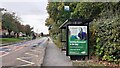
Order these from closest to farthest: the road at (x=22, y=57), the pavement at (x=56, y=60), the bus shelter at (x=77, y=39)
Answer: the pavement at (x=56, y=60)
the road at (x=22, y=57)
the bus shelter at (x=77, y=39)

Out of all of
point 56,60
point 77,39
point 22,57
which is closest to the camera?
point 77,39

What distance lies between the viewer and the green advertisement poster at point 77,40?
15273 mm

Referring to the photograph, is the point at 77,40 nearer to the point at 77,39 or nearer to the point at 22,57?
the point at 77,39

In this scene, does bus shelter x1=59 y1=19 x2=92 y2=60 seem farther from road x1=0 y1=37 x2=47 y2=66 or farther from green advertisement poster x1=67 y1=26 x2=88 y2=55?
road x1=0 y1=37 x2=47 y2=66

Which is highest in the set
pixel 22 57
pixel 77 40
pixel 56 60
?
pixel 77 40

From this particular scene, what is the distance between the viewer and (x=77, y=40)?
1533cm

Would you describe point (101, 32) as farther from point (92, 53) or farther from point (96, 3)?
point (96, 3)

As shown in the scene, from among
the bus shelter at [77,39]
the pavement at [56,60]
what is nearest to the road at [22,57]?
the pavement at [56,60]

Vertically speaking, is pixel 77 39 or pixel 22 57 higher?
pixel 77 39

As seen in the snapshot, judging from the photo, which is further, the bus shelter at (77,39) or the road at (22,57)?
the bus shelter at (77,39)

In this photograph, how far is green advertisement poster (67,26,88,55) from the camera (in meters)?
15.3

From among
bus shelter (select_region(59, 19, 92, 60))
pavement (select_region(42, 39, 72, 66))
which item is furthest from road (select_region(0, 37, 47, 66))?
bus shelter (select_region(59, 19, 92, 60))

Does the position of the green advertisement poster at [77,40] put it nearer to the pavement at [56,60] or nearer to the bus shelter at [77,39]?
the bus shelter at [77,39]

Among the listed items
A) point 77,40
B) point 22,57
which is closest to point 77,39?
point 77,40
